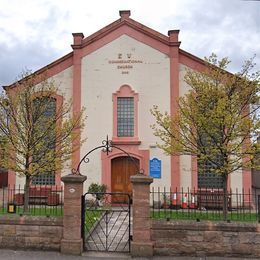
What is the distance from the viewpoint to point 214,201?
16.1 meters

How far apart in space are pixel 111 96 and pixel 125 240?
930cm

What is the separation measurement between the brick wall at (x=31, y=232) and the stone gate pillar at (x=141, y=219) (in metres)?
2.03

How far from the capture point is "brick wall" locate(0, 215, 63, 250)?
Result: 8.98 metres

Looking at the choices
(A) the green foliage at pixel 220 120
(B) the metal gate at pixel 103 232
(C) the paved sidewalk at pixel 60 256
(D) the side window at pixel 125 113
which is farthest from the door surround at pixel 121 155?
→ (C) the paved sidewalk at pixel 60 256

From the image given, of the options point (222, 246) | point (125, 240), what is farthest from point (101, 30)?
point (222, 246)

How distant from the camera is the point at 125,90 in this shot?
1770 centimetres

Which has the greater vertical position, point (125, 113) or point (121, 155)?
point (125, 113)

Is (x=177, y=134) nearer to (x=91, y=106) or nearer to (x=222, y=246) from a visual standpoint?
(x=222, y=246)

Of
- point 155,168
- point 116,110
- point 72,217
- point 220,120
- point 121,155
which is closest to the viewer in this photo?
point 72,217

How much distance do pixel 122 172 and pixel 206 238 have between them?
9.30 m

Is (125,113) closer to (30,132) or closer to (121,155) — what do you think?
(121,155)

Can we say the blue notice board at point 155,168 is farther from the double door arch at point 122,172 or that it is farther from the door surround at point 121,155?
the double door arch at point 122,172

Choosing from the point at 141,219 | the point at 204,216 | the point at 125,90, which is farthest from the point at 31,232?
the point at 125,90

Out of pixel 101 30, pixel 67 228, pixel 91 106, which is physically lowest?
pixel 67 228
